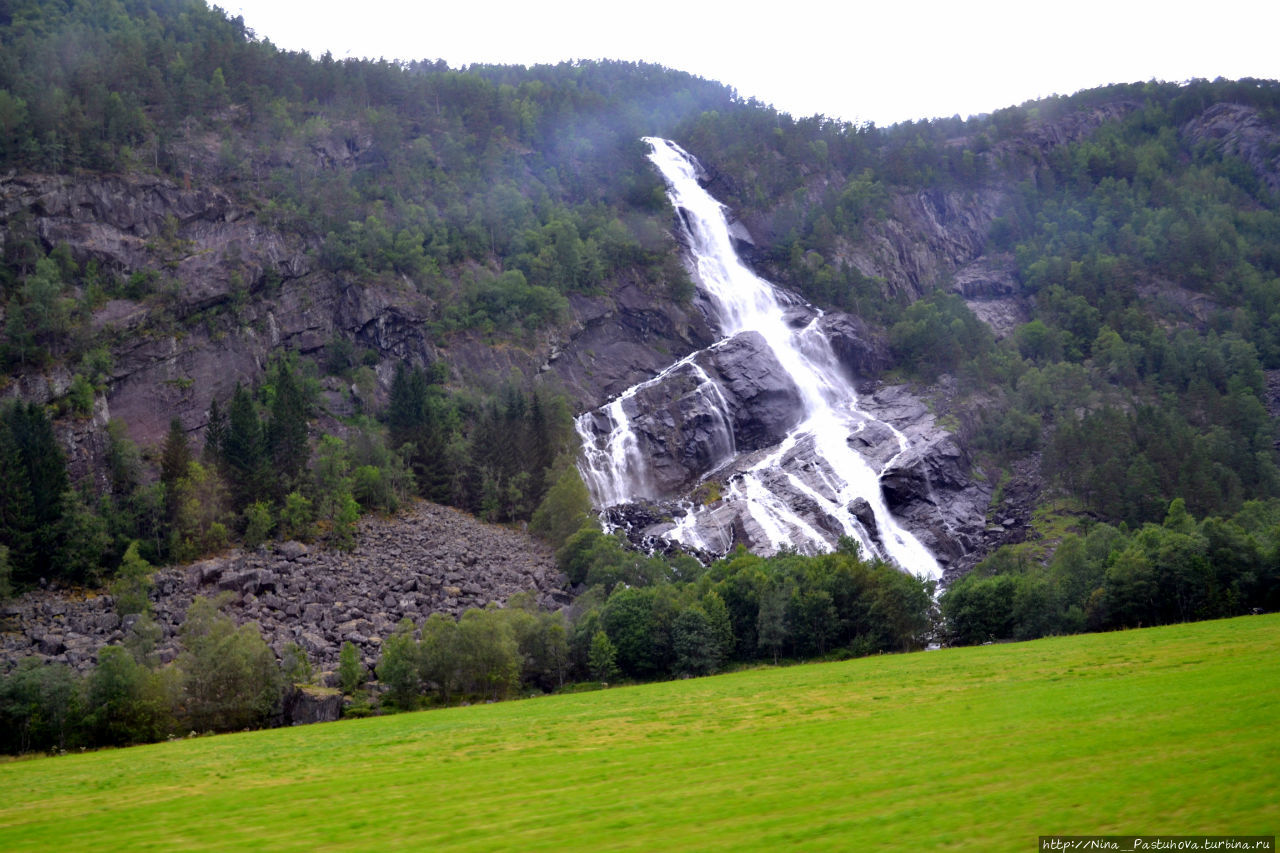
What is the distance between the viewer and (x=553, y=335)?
118938 millimetres

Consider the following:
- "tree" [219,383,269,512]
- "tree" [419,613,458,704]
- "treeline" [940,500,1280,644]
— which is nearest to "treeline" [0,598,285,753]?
"tree" [419,613,458,704]

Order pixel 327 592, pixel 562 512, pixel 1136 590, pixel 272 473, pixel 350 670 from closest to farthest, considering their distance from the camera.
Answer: pixel 350 670, pixel 1136 590, pixel 327 592, pixel 272 473, pixel 562 512

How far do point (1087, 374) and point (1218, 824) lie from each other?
404ft

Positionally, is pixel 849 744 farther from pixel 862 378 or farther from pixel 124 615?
pixel 862 378

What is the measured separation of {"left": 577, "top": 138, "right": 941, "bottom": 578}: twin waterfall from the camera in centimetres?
9150

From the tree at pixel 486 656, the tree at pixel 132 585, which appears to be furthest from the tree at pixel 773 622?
the tree at pixel 132 585

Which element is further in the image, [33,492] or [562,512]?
[562,512]

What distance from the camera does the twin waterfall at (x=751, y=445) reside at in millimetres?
91500

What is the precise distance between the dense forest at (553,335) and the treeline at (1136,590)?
0.23m

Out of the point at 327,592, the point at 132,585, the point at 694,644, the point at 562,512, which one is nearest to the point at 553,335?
the point at 562,512

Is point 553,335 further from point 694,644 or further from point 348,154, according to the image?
point 694,644

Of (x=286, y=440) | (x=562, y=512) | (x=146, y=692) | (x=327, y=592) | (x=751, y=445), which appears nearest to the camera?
(x=146, y=692)

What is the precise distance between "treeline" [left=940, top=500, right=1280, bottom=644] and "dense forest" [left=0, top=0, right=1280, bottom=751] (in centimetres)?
23

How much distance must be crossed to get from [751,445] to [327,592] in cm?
5579
